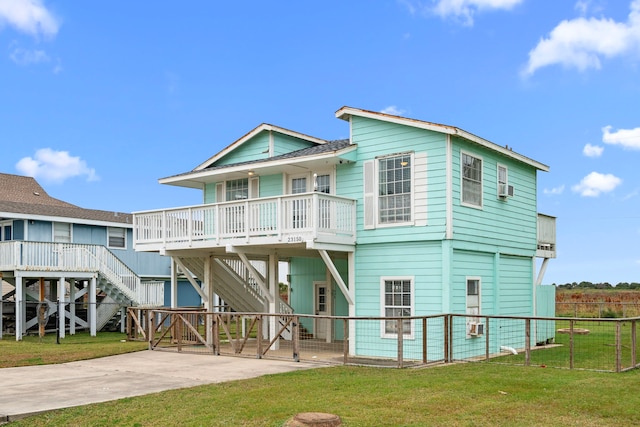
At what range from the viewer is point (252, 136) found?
22297 mm

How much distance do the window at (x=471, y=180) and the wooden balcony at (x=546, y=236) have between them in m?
5.28

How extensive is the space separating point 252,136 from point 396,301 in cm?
786

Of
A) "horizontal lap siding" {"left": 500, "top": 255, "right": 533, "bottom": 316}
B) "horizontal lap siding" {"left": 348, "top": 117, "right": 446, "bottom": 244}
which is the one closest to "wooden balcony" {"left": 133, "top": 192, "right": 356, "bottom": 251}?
"horizontal lap siding" {"left": 348, "top": 117, "right": 446, "bottom": 244}

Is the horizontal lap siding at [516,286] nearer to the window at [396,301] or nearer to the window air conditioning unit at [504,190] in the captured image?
the window air conditioning unit at [504,190]

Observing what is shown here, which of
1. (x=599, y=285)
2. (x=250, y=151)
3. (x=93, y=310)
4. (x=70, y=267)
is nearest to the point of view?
(x=250, y=151)

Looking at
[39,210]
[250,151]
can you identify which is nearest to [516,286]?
[250,151]

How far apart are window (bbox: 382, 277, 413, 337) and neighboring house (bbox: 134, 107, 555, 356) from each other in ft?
0.09

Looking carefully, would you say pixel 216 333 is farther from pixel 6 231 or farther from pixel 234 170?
pixel 6 231

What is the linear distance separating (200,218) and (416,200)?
6490 mm

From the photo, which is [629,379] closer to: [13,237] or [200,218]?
[200,218]

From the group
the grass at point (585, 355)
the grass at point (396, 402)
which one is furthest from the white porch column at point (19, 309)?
the grass at point (585, 355)

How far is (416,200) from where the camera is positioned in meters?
17.4

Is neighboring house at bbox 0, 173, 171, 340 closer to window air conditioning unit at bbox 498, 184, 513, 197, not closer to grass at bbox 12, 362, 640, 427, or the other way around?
grass at bbox 12, 362, 640, 427

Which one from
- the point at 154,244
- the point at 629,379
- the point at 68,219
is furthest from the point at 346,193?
the point at 68,219
